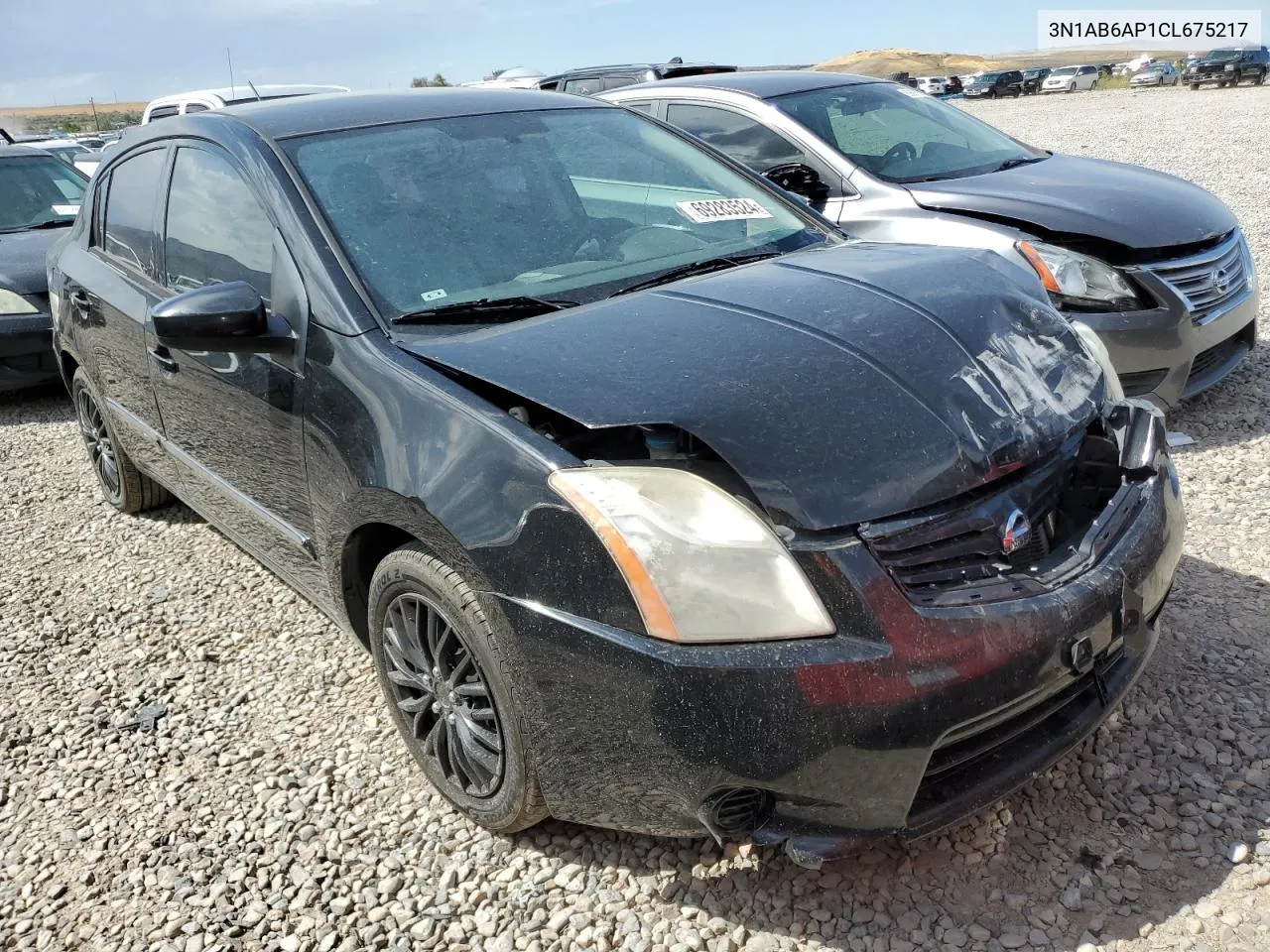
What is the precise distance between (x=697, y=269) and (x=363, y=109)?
4.00 feet

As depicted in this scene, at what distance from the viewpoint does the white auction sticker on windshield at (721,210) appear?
10.9 feet

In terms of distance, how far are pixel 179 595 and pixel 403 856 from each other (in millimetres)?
1997

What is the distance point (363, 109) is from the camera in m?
3.36

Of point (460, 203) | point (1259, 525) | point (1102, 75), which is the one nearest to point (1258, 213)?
point (1259, 525)

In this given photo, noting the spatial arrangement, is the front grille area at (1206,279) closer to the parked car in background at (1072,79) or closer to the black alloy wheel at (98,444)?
the black alloy wheel at (98,444)

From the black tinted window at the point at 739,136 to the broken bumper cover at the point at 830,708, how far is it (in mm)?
3981

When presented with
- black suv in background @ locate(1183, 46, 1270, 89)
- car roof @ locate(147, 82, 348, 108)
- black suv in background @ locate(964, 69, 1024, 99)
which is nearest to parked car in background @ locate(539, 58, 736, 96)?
car roof @ locate(147, 82, 348, 108)

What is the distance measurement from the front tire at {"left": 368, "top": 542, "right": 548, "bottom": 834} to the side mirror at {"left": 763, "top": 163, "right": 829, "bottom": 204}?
145 inches

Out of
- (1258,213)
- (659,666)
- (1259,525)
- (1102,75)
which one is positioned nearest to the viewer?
(659,666)

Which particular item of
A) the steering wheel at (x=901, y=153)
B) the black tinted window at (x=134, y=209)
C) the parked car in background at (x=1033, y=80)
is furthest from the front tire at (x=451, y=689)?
the parked car in background at (x=1033, y=80)

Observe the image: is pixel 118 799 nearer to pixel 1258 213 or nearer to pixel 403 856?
pixel 403 856

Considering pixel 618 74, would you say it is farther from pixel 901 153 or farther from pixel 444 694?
pixel 444 694

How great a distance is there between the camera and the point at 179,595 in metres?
4.12

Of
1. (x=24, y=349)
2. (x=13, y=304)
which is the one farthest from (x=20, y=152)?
(x=24, y=349)
